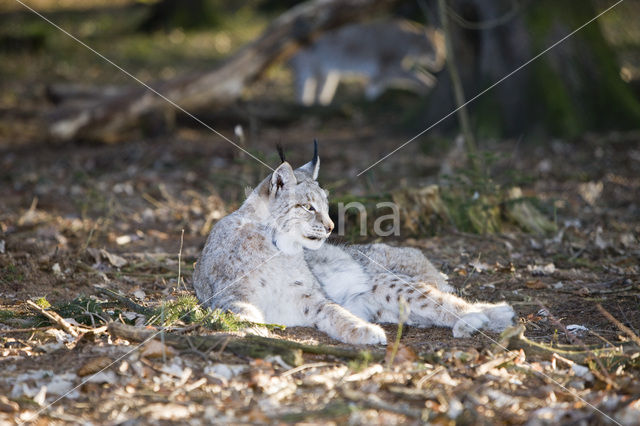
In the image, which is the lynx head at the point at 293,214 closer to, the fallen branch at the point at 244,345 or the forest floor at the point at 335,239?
the forest floor at the point at 335,239

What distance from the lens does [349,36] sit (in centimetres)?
1588

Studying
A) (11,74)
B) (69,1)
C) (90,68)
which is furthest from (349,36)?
(69,1)

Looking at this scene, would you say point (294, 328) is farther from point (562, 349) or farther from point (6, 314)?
point (6, 314)

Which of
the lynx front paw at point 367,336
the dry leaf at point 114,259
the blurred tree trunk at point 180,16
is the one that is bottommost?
the lynx front paw at point 367,336

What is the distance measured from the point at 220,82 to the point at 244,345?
7.90 metres

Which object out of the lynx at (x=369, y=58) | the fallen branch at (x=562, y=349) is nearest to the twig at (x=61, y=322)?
the fallen branch at (x=562, y=349)

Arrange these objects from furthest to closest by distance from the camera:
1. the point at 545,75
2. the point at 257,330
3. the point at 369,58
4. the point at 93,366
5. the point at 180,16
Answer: the point at 180,16, the point at 369,58, the point at 545,75, the point at 257,330, the point at 93,366

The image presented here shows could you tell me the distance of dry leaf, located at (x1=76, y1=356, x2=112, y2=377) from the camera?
3.29 meters

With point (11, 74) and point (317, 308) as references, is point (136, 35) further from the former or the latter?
point (317, 308)

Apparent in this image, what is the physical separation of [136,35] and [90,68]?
140 inches

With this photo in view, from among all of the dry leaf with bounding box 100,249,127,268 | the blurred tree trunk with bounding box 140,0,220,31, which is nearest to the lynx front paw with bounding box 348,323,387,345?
the dry leaf with bounding box 100,249,127,268

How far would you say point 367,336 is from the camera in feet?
13.5

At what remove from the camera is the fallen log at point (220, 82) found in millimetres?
10648

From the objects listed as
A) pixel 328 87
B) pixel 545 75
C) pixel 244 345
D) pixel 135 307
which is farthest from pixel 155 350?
pixel 328 87
